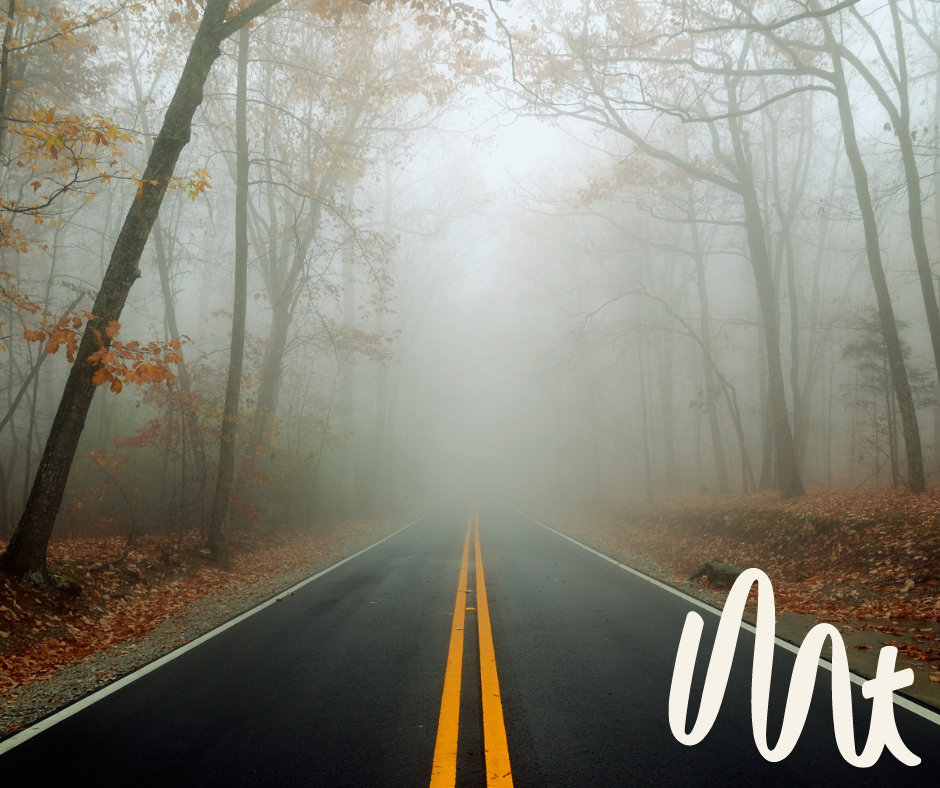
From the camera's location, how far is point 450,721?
12.7ft

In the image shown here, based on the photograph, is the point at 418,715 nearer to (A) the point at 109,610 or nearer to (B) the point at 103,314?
(A) the point at 109,610

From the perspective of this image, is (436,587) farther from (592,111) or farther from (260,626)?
(592,111)

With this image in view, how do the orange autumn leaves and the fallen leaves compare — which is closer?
the fallen leaves

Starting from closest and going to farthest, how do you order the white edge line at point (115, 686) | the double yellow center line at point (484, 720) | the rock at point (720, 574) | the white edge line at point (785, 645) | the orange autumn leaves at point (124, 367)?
the double yellow center line at point (484, 720), the white edge line at point (115, 686), the white edge line at point (785, 645), the orange autumn leaves at point (124, 367), the rock at point (720, 574)

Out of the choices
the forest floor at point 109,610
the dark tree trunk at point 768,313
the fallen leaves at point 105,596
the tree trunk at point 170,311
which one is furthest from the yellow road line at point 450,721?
the dark tree trunk at point 768,313

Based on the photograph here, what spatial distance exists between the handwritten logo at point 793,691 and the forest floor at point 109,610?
471cm

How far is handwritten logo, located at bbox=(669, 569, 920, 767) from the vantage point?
3.51m

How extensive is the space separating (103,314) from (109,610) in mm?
3714

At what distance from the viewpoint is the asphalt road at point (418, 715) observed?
10.5 feet

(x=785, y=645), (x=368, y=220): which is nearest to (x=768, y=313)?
(x=785, y=645)

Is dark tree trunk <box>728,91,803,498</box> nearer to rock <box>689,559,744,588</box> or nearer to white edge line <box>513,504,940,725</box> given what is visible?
white edge line <box>513,504,940,725</box>

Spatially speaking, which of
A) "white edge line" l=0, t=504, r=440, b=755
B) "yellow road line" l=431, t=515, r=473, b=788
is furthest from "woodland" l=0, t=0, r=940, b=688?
"yellow road line" l=431, t=515, r=473, b=788

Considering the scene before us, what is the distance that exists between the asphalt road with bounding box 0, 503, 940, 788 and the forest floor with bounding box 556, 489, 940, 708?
1.21m

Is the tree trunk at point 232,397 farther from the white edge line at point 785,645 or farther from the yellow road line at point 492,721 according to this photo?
the white edge line at point 785,645
